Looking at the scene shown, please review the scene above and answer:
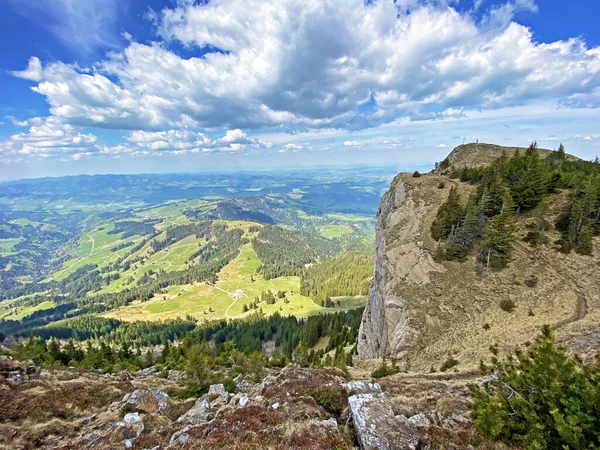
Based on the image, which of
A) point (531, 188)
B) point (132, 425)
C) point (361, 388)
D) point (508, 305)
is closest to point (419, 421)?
point (361, 388)

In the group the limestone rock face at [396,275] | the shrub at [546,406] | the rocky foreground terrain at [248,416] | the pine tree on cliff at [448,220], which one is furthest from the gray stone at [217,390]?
the pine tree on cliff at [448,220]

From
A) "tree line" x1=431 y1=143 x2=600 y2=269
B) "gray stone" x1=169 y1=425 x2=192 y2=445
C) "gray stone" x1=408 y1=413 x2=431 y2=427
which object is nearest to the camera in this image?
"gray stone" x1=408 y1=413 x2=431 y2=427

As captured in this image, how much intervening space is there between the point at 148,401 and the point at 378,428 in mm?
23135

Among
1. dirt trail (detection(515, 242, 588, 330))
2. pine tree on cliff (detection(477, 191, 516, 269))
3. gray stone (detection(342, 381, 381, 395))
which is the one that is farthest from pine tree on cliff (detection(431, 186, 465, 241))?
gray stone (detection(342, 381, 381, 395))

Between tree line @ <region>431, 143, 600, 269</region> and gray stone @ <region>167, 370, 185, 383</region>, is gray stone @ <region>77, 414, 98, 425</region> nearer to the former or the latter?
gray stone @ <region>167, 370, 185, 383</region>

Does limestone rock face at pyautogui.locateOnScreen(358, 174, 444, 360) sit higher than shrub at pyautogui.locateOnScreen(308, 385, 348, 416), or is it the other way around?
shrub at pyautogui.locateOnScreen(308, 385, 348, 416)

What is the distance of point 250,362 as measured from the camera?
44.4 meters

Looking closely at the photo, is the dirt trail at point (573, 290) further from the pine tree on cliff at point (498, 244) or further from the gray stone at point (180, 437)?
the gray stone at point (180, 437)

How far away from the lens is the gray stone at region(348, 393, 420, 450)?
14406 mm

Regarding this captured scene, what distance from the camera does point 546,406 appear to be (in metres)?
12.3

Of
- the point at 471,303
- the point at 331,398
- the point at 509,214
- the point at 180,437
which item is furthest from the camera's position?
the point at 509,214

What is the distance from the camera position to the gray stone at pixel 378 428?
47.3 feet

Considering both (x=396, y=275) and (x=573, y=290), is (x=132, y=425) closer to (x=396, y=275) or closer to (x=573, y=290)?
(x=396, y=275)

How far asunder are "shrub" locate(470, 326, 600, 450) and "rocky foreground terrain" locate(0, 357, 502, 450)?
168 centimetres
